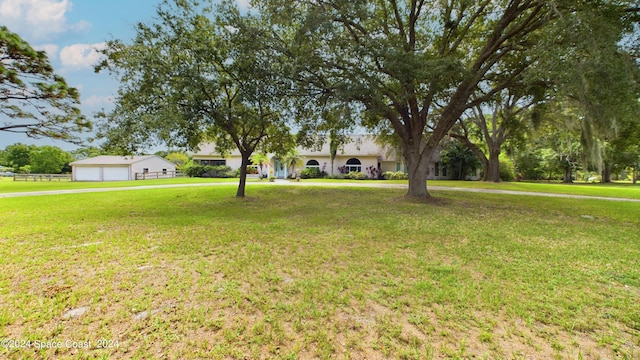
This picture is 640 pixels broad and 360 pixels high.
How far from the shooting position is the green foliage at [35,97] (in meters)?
5.63

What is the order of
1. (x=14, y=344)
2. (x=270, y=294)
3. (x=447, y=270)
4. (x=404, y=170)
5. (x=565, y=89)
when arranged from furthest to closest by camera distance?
(x=404, y=170), (x=565, y=89), (x=447, y=270), (x=270, y=294), (x=14, y=344)

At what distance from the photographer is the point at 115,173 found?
32.4 metres

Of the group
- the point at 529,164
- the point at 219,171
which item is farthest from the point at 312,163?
the point at 529,164

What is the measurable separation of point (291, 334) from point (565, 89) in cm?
854

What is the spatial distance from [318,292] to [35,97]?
7912mm

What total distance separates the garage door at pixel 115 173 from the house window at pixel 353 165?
87.7 feet

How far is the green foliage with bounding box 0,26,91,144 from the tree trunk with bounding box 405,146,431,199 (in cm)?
1138

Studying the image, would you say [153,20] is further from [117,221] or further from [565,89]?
[565,89]

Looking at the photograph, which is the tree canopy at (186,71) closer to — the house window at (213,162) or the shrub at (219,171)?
the shrub at (219,171)

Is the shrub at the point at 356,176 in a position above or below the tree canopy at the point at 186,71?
below

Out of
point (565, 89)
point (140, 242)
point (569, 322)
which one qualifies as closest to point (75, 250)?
point (140, 242)

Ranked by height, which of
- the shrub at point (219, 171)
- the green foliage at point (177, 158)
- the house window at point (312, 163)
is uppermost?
the green foliage at point (177, 158)

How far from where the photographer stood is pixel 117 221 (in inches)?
292

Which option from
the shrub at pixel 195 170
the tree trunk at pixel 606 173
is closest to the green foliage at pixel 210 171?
the shrub at pixel 195 170
